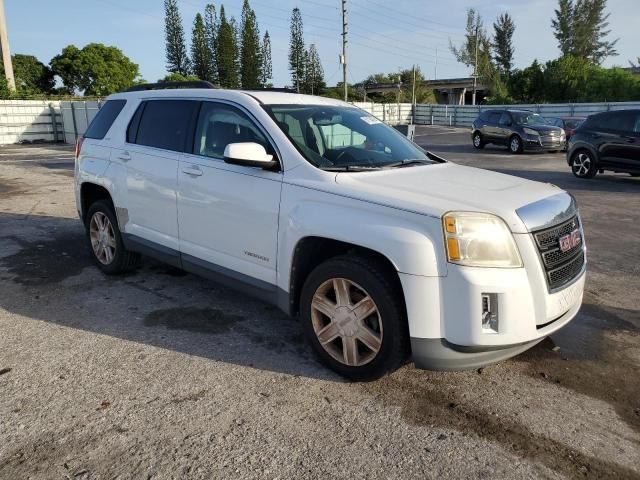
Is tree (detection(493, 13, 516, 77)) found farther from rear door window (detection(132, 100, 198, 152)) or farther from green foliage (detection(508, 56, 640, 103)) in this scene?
rear door window (detection(132, 100, 198, 152))

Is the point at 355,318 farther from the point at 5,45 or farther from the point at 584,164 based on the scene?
the point at 5,45

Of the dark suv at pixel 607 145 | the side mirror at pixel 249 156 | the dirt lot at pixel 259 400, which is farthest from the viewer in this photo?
the dark suv at pixel 607 145

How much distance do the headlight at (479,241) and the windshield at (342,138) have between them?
1.02 metres

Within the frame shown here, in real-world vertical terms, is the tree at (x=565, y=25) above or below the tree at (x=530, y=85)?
above

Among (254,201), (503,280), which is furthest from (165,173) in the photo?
(503,280)

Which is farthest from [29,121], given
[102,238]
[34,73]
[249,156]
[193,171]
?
[34,73]

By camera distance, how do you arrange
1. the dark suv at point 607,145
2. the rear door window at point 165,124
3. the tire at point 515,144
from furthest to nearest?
the tire at point 515,144 → the dark suv at point 607,145 → the rear door window at point 165,124

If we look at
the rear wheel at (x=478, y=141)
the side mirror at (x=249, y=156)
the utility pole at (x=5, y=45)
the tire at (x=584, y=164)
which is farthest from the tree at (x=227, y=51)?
the side mirror at (x=249, y=156)

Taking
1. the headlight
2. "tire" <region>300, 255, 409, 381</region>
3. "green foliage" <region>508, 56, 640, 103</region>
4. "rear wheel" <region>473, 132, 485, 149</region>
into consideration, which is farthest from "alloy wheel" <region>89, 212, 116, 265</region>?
"green foliage" <region>508, 56, 640, 103</region>

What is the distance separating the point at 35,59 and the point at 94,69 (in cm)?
1132

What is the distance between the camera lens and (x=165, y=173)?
178 inches

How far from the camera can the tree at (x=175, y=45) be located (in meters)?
71.8

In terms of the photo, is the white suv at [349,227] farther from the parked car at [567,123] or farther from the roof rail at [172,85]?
the parked car at [567,123]

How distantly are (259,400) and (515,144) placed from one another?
750 inches
